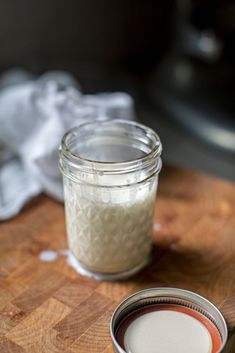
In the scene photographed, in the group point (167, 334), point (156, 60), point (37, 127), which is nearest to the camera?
point (167, 334)

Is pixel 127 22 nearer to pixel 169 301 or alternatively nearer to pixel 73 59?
pixel 73 59

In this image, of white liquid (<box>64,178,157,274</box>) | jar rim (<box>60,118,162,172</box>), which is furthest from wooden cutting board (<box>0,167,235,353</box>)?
jar rim (<box>60,118,162,172</box>)

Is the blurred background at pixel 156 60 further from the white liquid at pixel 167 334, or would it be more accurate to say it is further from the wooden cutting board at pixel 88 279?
the white liquid at pixel 167 334

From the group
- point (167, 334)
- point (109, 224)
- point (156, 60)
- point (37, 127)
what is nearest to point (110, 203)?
point (109, 224)

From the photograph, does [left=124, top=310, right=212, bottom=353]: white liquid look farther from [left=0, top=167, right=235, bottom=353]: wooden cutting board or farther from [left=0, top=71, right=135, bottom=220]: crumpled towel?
[left=0, top=71, right=135, bottom=220]: crumpled towel

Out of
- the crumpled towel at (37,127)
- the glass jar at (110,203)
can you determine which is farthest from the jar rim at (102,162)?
the crumpled towel at (37,127)

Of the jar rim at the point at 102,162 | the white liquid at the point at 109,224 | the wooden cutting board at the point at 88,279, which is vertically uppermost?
the jar rim at the point at 102,162

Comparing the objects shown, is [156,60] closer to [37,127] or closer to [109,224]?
[37,127]
